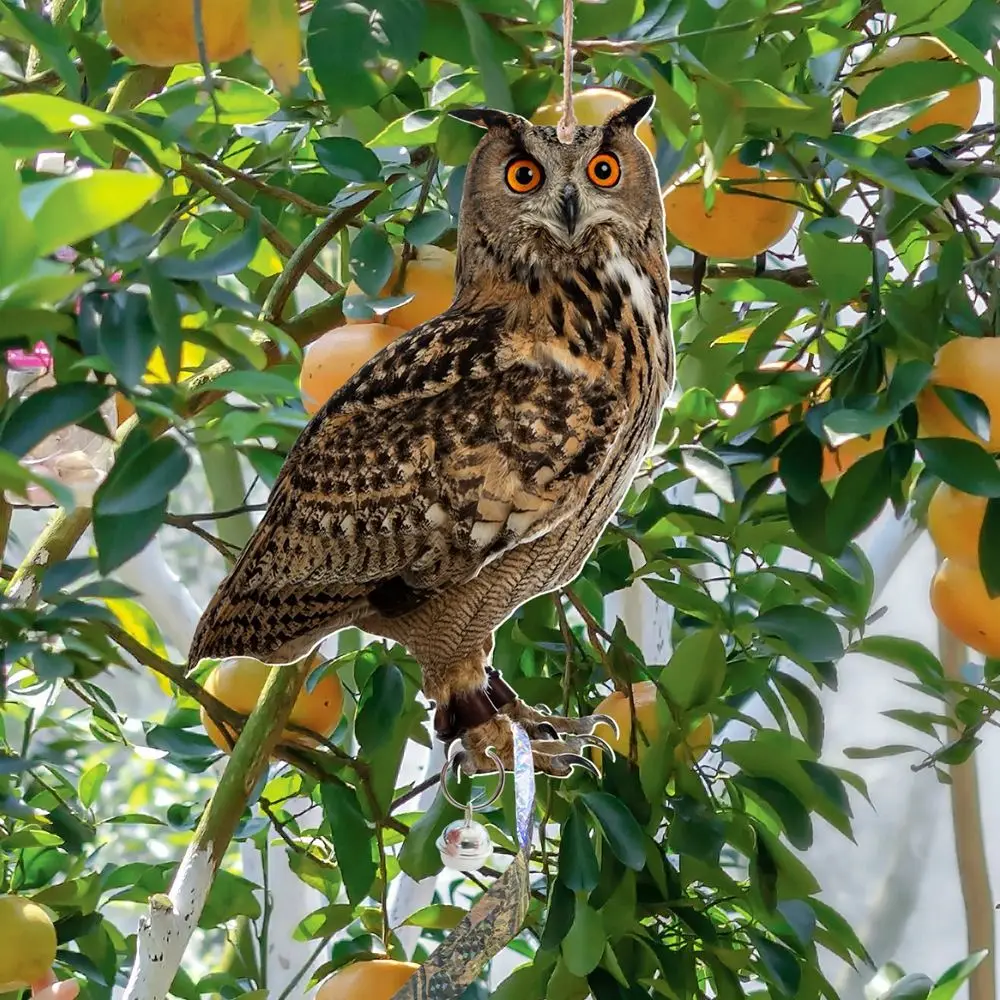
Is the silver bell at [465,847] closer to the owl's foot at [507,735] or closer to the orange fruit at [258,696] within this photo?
the owl's foot at [507,735]

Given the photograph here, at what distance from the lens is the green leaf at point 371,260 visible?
2.15 feet

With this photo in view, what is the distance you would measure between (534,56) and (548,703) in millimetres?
428

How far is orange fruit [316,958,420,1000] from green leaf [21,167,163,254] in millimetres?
531

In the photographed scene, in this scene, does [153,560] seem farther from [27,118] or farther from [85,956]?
[27,118]

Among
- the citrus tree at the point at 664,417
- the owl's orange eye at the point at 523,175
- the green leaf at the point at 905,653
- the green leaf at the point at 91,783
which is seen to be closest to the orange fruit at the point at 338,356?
the citrus tree at the point at 664,417

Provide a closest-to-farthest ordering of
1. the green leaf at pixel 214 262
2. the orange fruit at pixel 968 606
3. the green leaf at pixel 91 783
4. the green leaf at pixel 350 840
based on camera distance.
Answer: the green leaf at pixel 214 262 → the orange fruit at pixel 968 606 → the green leaf at pixel 350 840 → the green leaf at pixel 91 783

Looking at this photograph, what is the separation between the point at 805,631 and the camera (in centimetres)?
77

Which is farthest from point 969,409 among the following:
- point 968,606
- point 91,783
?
point 91,783

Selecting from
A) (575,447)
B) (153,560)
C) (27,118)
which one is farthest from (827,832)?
(27,118)

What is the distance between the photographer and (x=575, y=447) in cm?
62

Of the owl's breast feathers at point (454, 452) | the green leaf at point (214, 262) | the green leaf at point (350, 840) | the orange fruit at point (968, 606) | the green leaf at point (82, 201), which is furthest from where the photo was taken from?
the green leaf at point (350, 840)

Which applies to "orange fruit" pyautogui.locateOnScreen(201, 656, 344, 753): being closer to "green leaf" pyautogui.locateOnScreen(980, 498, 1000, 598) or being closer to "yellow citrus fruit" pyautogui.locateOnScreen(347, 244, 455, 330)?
"yellow citrus fruit" pyautogui.locateOnScreen(347, 244, 455, 330)

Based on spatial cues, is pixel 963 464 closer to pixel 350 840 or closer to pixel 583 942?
pixel 583 942

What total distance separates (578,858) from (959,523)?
26 centimetres
